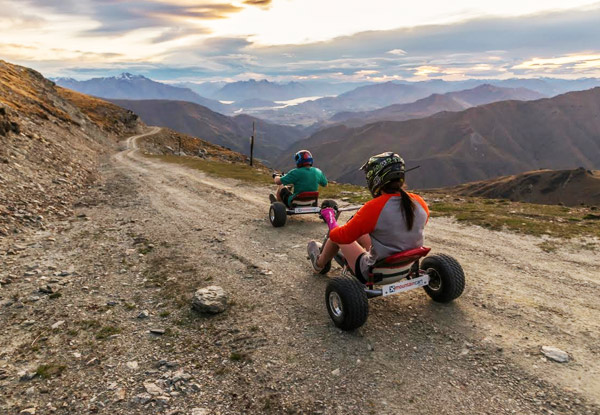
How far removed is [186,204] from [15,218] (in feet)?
23.2

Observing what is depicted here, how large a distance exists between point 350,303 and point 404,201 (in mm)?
2052

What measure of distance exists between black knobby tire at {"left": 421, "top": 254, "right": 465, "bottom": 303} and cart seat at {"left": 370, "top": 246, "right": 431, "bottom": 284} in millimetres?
870

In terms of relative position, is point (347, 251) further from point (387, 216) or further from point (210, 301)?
point (210, 301)

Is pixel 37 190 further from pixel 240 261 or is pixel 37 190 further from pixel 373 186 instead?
pixel 373 186

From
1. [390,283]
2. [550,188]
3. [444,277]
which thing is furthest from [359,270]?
[550,188]

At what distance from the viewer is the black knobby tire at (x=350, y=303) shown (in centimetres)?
592

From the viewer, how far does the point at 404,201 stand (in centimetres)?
583

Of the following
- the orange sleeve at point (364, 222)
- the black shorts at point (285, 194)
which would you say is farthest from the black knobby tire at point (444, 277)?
the black shorts at point (285, 194)

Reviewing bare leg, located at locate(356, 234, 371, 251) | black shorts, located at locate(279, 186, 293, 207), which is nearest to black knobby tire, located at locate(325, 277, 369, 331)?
bare leg, located at locate(356, 234, 371, 251)

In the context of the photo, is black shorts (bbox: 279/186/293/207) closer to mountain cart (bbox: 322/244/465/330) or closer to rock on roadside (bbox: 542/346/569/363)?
mountain cart (bbox: 322/244/465/330)

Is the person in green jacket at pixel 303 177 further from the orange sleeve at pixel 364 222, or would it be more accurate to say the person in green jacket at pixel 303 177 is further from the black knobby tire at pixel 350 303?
the black knobby tire at pixel 350 303

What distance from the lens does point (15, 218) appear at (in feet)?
40.2

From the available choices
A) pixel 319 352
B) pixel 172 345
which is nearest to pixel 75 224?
pixel 172 345

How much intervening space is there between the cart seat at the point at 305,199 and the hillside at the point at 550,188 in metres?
163
